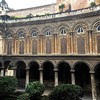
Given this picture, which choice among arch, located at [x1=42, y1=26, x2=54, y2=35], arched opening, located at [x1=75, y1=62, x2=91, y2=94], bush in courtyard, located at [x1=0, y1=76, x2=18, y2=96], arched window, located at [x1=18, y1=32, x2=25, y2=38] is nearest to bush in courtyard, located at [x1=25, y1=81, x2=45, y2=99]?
bush in courtyard, located at [x1=0, y1=76, x2=18, y2=96]

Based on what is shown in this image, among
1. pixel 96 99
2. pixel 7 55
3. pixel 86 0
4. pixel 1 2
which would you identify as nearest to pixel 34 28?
pixel 7 55

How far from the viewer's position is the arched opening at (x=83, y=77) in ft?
97.3

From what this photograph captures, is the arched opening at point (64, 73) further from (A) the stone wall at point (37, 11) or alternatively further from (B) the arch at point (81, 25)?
(A) the stone wall at point (37, 11)

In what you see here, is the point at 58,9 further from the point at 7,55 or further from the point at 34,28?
the point at 7,55

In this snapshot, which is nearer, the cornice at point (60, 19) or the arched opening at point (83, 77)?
the cornice at point (60, 19)

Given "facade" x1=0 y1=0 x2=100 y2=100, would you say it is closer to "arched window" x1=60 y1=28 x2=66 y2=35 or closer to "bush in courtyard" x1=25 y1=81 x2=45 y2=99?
"arched window" x1=60 y1=28 x2=66 y2=35

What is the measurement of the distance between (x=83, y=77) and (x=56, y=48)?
6025 mm

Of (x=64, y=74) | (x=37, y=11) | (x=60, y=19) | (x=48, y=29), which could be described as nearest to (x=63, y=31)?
(x=60, y=19)

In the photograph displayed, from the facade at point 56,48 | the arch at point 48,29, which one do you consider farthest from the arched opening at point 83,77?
the arch at point 48,29

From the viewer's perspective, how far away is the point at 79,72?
30.4m

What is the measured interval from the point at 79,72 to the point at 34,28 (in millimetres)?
9965

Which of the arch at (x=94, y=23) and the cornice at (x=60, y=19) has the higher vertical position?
the cornice at (x=60, y=19)

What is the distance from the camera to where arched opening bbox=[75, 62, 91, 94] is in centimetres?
2965

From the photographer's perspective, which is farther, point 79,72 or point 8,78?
point 79,72
